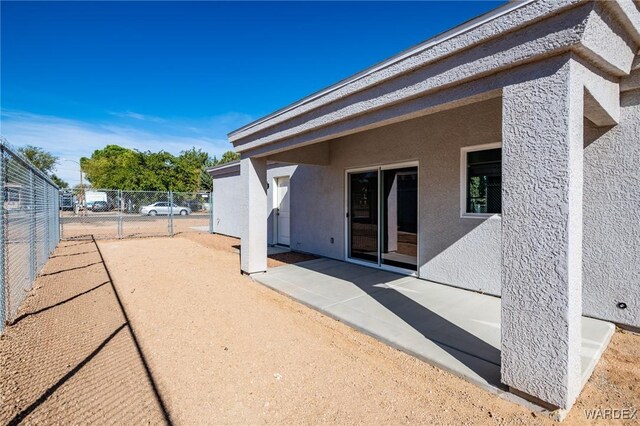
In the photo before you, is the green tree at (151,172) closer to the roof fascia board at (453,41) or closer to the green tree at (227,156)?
the green tree at (227,156)

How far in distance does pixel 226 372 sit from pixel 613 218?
4.73 metres

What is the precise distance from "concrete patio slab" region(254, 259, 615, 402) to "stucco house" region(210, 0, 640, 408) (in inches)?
14.0

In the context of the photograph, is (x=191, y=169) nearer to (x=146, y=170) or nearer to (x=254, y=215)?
(x=146, y=170)

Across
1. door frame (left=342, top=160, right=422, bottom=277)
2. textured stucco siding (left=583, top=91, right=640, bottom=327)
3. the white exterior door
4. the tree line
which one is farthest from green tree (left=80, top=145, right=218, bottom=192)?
textured stucco siding (left=583, top=91, right=640, bottom=327)

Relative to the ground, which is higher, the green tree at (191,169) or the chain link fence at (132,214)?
the green tree at (191,169)

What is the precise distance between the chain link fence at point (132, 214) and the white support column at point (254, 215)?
9.12m

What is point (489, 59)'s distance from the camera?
244 cm

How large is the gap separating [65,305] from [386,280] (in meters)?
5.34

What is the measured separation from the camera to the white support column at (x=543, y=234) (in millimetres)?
2098

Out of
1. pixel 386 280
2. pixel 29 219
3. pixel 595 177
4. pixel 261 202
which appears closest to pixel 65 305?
pixel 29 219

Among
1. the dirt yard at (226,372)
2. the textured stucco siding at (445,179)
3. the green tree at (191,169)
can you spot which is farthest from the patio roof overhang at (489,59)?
the green tree at (191,169)

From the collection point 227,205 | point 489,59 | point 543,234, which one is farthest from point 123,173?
point 543,234

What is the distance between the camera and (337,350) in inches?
128

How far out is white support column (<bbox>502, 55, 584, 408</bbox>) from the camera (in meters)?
2.10
